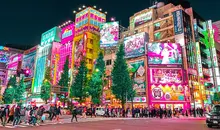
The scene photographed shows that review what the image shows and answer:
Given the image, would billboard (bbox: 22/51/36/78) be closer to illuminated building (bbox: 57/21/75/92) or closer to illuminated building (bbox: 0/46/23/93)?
illuminated building (bbox: 0/46/23/93)

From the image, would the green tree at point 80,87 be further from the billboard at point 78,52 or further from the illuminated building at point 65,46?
the illuminated building at point 65,46

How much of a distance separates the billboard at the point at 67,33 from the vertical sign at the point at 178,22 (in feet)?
134

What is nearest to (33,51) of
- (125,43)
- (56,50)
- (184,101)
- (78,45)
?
(56,50)

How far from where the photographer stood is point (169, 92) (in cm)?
4409

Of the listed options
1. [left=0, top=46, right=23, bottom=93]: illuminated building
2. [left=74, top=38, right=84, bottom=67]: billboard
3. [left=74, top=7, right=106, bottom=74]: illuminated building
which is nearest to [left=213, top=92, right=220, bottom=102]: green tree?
[left=74, top=7, right=106, bottom=74]: illuminated building

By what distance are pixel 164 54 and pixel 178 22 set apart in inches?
467

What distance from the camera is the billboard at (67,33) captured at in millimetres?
77000

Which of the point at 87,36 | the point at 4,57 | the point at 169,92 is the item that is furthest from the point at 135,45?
the point at 4,57

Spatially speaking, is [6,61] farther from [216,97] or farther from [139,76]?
[216,97]

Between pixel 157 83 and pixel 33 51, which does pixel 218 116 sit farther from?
pixel 33 51

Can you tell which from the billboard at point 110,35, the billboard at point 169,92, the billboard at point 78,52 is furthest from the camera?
the billboard at point 78,52

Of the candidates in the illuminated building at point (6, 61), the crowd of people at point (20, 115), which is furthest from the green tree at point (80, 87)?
the illuminated building at point (6, 61)

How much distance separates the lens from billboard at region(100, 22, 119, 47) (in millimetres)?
58572

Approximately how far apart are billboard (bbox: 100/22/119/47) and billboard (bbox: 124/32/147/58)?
7.27 meters
